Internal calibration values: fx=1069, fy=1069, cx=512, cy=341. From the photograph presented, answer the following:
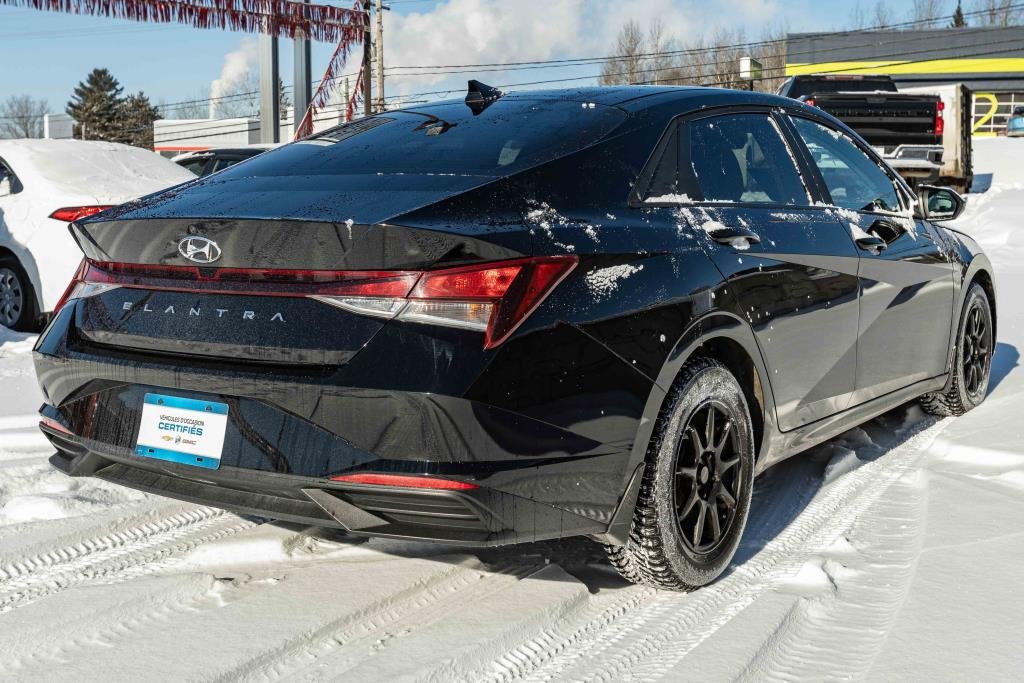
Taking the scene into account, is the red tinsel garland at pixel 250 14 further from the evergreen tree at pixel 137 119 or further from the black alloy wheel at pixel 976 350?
the evergreen tree at pixel 137 119

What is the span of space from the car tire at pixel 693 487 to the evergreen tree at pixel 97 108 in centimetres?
8566

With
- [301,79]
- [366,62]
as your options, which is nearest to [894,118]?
[366,62]

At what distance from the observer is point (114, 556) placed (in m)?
3.26

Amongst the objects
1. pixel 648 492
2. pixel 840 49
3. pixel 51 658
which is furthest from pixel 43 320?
pixel 840 49

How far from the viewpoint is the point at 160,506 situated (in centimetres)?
372

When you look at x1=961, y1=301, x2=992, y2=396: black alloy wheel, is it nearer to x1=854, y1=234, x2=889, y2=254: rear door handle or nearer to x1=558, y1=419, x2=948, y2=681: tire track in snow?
x1=558, y1=419, x2=948, y2=681: tire track in snow

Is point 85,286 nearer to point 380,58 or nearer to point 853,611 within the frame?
point 853,611

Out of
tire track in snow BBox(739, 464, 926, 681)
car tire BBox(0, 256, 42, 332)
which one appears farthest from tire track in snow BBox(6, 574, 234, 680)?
car tire BBox(0, 256, 42, 332)

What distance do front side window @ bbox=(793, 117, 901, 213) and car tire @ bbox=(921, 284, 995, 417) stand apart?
923mm

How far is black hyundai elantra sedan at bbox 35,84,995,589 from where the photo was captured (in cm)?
242

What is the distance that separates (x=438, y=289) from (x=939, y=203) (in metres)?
3.26

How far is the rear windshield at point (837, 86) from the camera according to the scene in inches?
704

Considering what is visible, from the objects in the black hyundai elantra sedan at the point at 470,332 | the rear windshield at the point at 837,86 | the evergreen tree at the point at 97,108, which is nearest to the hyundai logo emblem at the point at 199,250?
the black hyundai elantra sedan at the point at 470,332

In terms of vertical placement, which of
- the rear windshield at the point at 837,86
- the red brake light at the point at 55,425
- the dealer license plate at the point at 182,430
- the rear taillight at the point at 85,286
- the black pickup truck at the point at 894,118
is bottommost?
the red brake light at the point at 55,425
